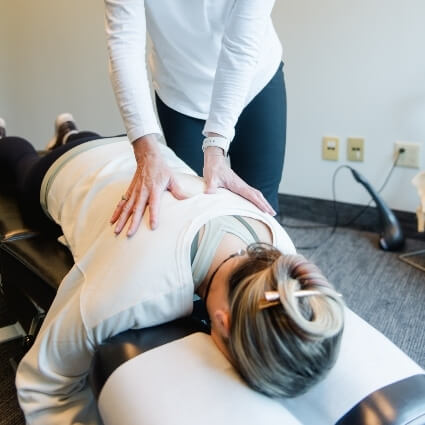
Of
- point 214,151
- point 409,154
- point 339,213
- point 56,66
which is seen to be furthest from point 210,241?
point 56,66

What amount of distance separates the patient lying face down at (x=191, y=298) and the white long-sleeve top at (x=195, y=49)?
0.20 metres

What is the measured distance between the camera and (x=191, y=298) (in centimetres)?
88

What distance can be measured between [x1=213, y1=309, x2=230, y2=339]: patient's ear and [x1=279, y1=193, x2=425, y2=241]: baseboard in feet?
5.67

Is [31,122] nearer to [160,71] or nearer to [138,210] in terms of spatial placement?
[160,71]

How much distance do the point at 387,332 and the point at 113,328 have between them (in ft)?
3.64

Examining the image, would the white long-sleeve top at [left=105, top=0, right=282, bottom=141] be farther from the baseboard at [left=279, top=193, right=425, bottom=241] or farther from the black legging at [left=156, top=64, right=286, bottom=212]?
the baseboard at [left=279, top=193, right=425, bottom=241]

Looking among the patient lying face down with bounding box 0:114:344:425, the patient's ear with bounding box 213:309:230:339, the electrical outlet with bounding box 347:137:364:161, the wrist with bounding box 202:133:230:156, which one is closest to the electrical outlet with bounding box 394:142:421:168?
the electrical outlet with bounding box 347:137:364:161

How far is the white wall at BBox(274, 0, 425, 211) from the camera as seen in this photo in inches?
83.3

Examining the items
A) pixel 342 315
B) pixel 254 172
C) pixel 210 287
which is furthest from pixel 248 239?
pixel 254 172

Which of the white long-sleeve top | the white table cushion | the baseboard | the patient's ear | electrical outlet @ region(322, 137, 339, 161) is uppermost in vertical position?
the white long-sleeve top

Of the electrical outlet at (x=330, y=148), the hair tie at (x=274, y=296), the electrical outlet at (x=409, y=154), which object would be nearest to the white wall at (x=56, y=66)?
the electrical outlet at (x=330, y=148)

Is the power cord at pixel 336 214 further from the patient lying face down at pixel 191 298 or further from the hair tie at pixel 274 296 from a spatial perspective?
the hair tie at pixel 274 296

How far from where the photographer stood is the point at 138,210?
38.1 inches

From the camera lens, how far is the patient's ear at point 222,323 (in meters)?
0.78
